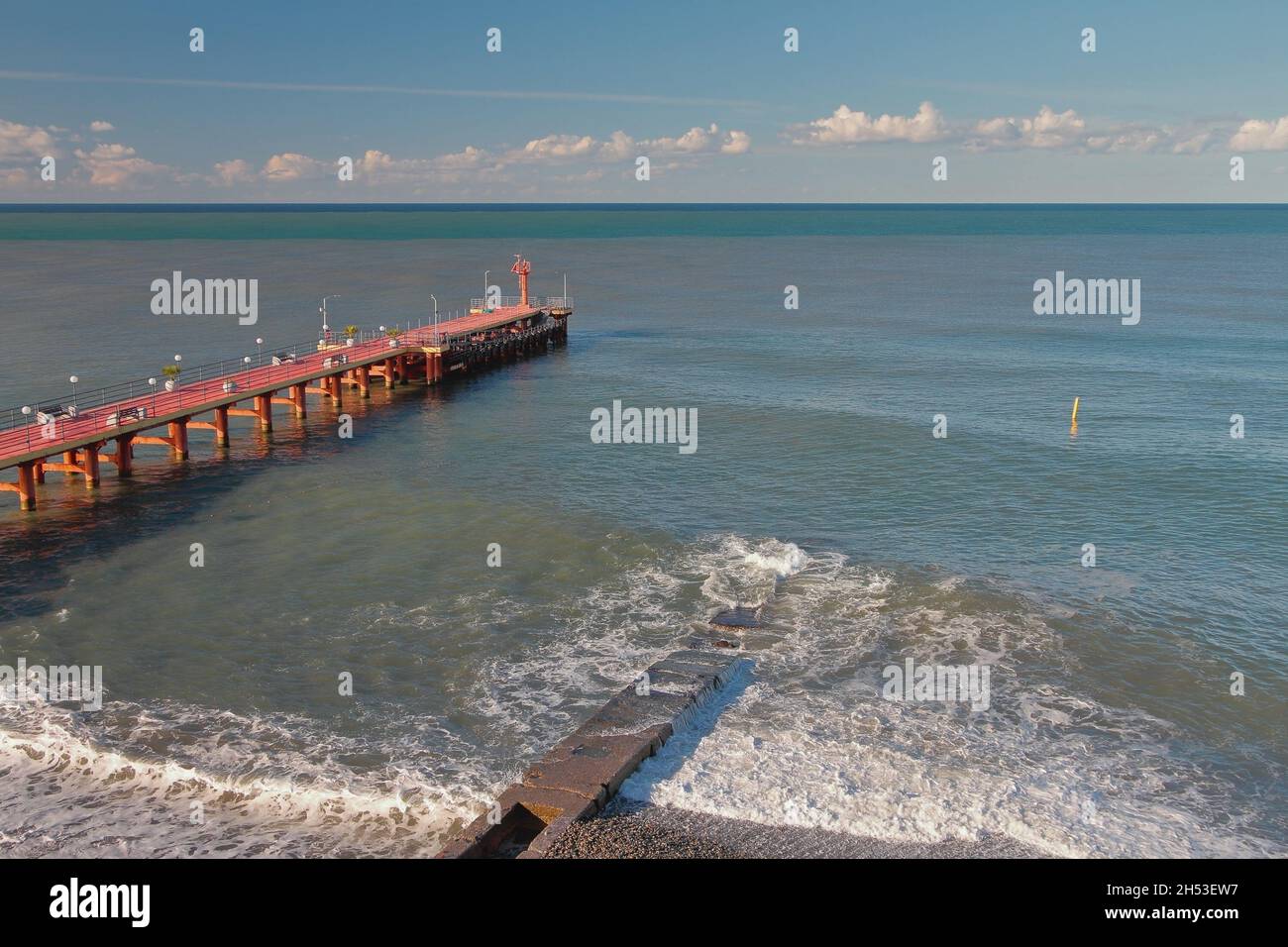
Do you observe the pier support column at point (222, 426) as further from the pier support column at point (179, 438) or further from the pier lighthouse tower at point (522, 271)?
the pier lighthouse tower at point (522, 271)

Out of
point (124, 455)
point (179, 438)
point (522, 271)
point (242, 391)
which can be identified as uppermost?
point (522, 271)

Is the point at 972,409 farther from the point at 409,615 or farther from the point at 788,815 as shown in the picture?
the point at 788,815

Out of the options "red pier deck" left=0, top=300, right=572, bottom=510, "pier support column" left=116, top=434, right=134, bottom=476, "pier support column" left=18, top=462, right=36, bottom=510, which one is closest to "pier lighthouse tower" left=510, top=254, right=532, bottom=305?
"red pier deck" left=0, top=300, right=572, bottom=510

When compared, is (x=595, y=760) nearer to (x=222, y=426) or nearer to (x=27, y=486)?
(x=27, y=486)

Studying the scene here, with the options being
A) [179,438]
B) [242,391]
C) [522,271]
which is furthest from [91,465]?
[522,271]
